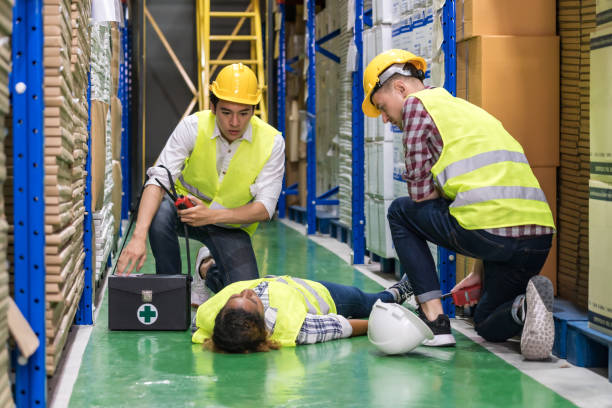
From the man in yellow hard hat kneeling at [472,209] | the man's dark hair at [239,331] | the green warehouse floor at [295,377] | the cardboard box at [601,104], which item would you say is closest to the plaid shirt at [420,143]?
the man in yellow hard hat kneeling at [472,209]

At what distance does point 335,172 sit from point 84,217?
16.9 feet

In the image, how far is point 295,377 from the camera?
3652 millimetres

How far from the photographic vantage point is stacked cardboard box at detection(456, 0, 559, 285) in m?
4.58

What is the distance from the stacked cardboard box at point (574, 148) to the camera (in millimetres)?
4332

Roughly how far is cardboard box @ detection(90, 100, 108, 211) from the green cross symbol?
30.9 inches

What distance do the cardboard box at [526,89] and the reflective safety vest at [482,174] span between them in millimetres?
589

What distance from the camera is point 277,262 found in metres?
7.47

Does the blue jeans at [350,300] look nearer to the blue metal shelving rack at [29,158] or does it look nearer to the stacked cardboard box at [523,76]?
the stacked cardboard box at [523,76]

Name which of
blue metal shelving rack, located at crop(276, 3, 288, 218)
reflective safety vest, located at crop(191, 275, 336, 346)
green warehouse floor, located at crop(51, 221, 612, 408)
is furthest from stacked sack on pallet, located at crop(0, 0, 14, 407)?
blue metal shelving rack, located at crop(276, 3, 288, 218)

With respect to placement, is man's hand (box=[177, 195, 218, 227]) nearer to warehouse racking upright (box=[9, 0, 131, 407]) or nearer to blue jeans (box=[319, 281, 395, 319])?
blue jeans (box=[319, 281, 395, 319])

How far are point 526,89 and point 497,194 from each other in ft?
3.23

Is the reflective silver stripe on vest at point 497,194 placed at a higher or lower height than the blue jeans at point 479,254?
higher

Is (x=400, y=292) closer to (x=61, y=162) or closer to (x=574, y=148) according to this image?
(x=574, y=148)

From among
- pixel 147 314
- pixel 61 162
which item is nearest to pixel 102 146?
pixel 147 314
